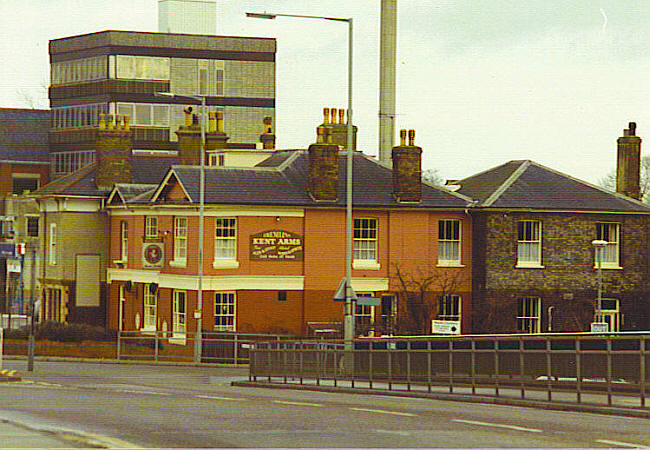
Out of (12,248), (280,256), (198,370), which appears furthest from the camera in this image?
(280,256)

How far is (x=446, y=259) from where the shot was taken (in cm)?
5219

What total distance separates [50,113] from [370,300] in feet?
219

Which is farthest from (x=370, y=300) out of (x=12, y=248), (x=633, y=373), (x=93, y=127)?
(x=93, y=127)

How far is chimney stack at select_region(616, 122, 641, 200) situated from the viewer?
181 ft

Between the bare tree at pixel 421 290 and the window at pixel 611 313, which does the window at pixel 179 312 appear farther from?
the window at pixel 611 313

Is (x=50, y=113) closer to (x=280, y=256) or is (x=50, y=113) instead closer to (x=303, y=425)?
(x=280, y=256)

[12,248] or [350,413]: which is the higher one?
[12,248]

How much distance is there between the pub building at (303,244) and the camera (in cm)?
4994

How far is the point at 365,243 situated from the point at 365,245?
83 mm

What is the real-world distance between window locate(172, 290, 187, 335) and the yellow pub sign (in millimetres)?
3740

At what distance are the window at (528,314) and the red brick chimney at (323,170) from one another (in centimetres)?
890

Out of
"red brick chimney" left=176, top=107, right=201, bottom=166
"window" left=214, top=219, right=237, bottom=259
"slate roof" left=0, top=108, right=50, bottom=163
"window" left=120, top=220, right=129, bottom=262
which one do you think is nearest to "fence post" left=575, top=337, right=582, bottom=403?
"window" left=214, top=219, right=237, bottom=259

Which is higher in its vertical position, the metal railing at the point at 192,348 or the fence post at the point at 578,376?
the fence post at the point at 578,376

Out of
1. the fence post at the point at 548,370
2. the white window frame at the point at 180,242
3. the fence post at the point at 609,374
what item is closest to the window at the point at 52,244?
the white window frame at the point at 180,242
